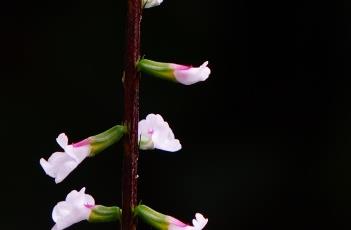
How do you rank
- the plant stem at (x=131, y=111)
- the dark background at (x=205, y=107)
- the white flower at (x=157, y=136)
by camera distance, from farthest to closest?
the dark background at (x=205, y=107)
the white flower at (x=157, y=136)
the plant stem at (x=131, y=111)

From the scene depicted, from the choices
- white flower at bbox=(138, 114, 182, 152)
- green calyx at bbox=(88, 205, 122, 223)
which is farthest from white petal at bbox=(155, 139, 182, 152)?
green calyx at bbox=(88, 205, 122, 223)

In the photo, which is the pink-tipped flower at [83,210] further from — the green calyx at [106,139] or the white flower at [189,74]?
the white flower at [189,74]

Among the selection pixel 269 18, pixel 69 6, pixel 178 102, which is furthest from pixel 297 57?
pixel 69 6

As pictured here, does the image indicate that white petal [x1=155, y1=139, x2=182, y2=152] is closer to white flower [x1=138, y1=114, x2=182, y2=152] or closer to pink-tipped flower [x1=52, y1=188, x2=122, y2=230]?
white flower [x1=138, y1=114, x2=182, y2=152]

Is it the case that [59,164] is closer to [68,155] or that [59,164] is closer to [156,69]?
[68,155]

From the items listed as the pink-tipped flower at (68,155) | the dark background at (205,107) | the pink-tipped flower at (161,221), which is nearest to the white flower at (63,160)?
the pink-tipped flower at (68,155)

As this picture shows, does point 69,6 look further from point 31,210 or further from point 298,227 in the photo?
point 298,227
